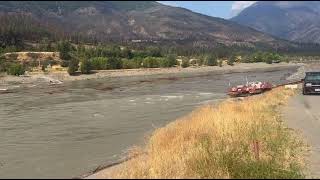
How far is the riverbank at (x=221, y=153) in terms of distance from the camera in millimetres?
16000

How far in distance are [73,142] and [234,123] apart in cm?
1038

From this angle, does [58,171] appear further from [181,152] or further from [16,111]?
[16,111]

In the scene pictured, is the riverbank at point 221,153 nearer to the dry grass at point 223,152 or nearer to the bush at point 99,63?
the dry grass at point 223,152

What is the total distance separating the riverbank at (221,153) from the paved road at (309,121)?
480mm

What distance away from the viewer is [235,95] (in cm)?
7262

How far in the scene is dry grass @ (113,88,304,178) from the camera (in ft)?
52.4

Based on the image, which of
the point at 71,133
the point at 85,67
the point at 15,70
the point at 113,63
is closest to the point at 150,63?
the point at 113,63

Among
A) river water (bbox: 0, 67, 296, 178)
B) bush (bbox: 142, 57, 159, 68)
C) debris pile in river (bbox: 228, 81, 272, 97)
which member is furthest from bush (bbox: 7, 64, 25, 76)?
debris pile in river (bbox: 228, 81, 272, 97)

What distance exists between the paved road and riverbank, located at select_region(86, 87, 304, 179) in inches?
18.9

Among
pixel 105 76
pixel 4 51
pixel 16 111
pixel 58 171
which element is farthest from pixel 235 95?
pixel 4 51

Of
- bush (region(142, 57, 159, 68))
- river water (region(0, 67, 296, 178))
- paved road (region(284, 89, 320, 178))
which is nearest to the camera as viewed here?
paved road (region(284, 89, 320, 178))

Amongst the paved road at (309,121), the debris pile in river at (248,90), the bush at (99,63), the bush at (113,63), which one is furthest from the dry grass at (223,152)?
the bush at (113,63)

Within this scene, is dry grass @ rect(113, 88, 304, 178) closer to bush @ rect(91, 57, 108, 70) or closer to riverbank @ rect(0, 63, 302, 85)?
riverbank @ rect(0, 63, 302, 85)

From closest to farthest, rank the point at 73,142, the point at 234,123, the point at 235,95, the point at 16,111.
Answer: the point at 234,123, the point at 73,142, the point at 16,111, the point at 235,95
